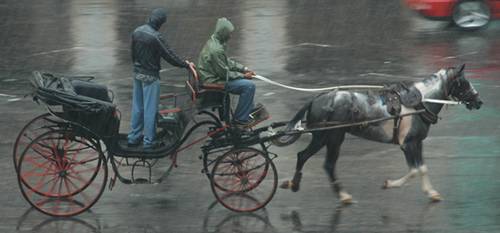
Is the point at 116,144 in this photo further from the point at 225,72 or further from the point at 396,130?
the point at 396,130

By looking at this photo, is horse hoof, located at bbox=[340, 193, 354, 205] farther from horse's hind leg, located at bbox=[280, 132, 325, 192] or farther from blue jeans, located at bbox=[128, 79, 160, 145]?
blue jeans, located at bbox=[128, 79, 160, 145]

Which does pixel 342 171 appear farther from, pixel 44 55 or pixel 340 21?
pixel 340 21

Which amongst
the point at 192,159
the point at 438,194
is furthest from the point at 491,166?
the point at 192,159

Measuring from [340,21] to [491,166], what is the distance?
10.2 meters

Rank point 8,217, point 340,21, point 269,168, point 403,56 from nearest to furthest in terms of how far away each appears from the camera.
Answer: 1. point 8,217
2. point 269,168
3. point 403,56
4. point 340,21

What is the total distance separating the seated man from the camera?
428 inches

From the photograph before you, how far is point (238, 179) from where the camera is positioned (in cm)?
1112

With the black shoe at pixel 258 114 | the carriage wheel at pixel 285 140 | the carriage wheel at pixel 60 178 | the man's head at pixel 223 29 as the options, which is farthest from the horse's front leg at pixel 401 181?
the carriage wheel at pixel 60 178

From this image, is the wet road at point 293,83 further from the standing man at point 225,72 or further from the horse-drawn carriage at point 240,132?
the standing man at point 225,72

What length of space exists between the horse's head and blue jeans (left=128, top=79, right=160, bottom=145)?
3.21 m

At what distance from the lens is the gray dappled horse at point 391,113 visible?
438 inches

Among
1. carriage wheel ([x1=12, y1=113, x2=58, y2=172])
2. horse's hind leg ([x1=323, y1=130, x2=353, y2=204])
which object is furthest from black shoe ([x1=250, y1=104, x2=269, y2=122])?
carriage wheel ([x1=12, y1=113, x2=58, y2=172])

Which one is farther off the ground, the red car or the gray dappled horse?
the gray dappled horse

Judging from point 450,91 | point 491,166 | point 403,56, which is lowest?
point 403,56
